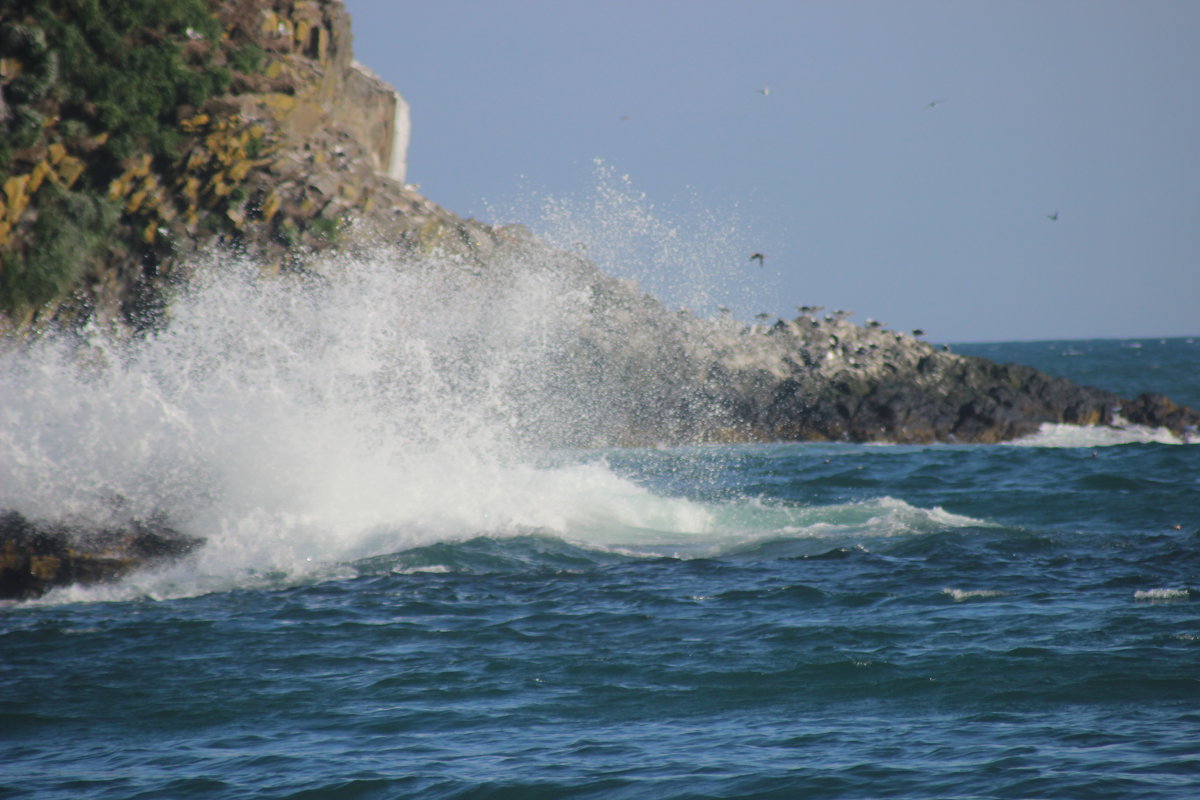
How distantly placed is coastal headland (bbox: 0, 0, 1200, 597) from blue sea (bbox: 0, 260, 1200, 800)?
6135mm

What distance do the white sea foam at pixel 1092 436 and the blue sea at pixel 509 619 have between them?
1252 cm

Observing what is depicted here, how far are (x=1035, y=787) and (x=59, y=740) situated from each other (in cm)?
624

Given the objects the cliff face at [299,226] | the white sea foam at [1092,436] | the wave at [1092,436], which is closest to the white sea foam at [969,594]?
the cliff face at [299,226]

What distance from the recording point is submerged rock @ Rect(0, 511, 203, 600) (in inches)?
471

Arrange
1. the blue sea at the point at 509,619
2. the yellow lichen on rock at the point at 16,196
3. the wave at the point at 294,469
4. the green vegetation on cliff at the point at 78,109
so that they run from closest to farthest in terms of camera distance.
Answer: the blue sea at the point at 509,619
the wave at the point at 294,469
the yellow lichen on rock at the point at 16,196
the green vegetation on cliff at the point at 78,109

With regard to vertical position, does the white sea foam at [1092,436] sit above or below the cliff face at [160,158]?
below

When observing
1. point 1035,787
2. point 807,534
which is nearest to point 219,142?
point 807,534

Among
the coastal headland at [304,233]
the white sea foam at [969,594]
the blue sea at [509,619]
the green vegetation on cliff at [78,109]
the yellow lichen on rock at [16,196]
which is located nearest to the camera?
the blue sea at [509,619]

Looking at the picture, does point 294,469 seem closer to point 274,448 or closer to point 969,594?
point 274,448

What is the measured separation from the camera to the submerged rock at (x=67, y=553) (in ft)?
39.2

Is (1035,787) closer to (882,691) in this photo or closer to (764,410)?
(882,691)

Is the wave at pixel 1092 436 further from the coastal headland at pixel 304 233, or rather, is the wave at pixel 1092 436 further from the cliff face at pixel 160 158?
the cliff face at pixel 160 158

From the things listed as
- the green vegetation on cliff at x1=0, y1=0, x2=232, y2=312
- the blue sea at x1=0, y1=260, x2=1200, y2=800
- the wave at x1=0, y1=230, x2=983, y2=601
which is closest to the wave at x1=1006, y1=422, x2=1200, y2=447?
the blue sea at x1=0, y1=260, x2=1200, y2=800

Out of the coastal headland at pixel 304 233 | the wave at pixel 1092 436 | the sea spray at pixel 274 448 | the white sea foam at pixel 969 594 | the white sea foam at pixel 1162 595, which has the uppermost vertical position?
the coastal headland at pixel 304 233
